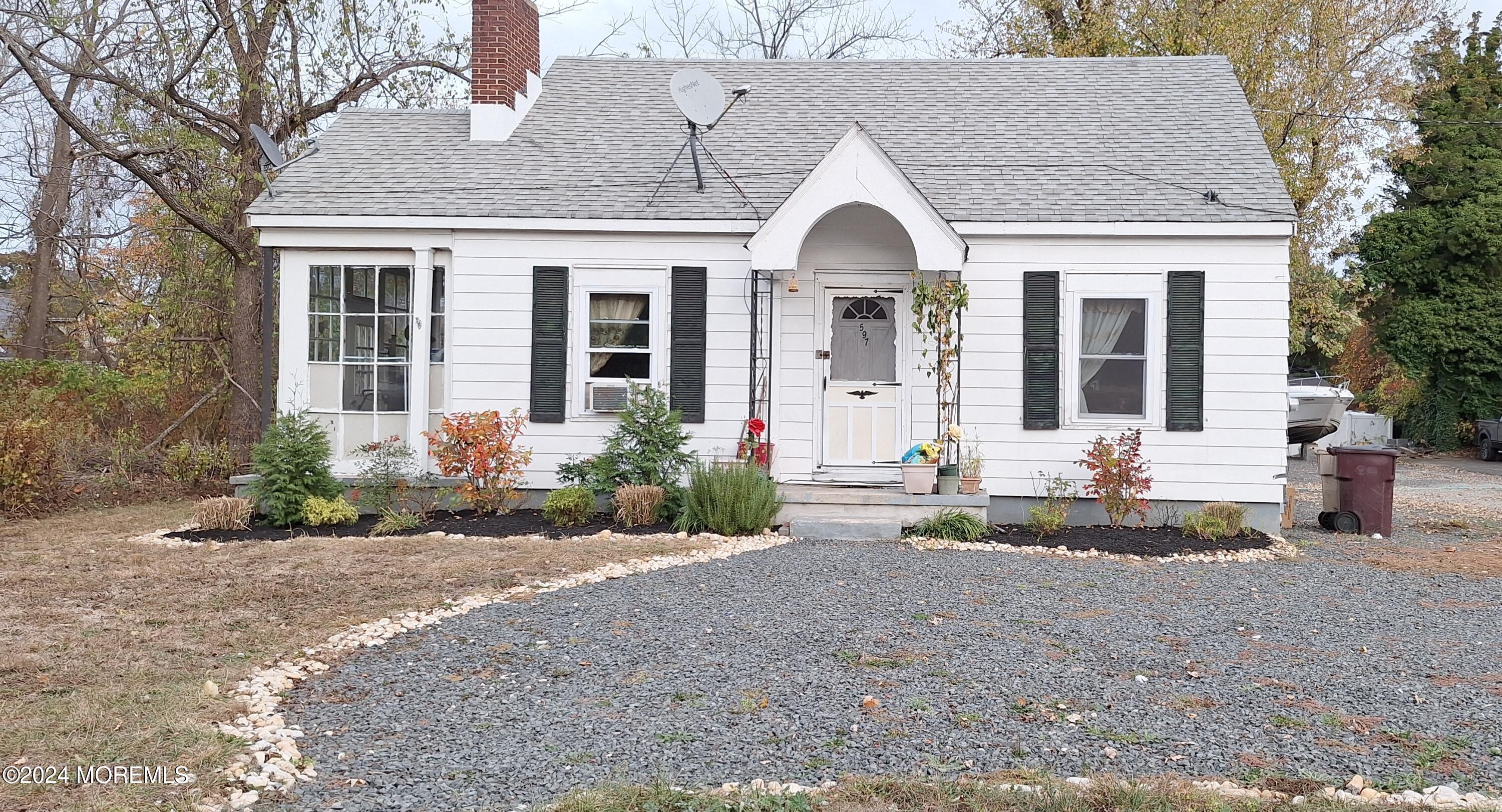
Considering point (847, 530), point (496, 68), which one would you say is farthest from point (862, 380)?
point (496, 68)

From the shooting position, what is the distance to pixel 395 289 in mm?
11406

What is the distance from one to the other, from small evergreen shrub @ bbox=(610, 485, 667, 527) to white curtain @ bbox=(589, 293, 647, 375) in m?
1.67

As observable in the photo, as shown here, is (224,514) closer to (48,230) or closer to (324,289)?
(324,289)

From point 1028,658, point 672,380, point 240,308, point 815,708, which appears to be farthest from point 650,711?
point 240,308

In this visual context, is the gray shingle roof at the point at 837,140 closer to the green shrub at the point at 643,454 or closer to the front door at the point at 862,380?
the front door at the point at 862,380

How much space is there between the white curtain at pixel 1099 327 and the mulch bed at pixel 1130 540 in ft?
5.06

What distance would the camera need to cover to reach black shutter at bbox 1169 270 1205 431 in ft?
34.9

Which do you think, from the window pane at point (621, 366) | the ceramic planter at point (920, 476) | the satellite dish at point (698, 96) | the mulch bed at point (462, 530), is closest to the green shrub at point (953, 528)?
the ceramic planter at point (920, 476)

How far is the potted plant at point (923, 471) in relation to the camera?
10.1 m

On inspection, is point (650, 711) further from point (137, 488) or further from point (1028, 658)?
point (137, 488)

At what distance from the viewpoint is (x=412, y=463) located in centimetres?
1109

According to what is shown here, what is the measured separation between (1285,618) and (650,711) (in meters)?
4.07

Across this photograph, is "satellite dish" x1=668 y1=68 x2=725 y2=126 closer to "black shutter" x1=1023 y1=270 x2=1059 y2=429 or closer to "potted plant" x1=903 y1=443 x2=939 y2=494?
"black shutter" x1=1023 y1=270 x2=1059 y2=429

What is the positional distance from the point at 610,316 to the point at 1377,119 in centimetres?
1774
